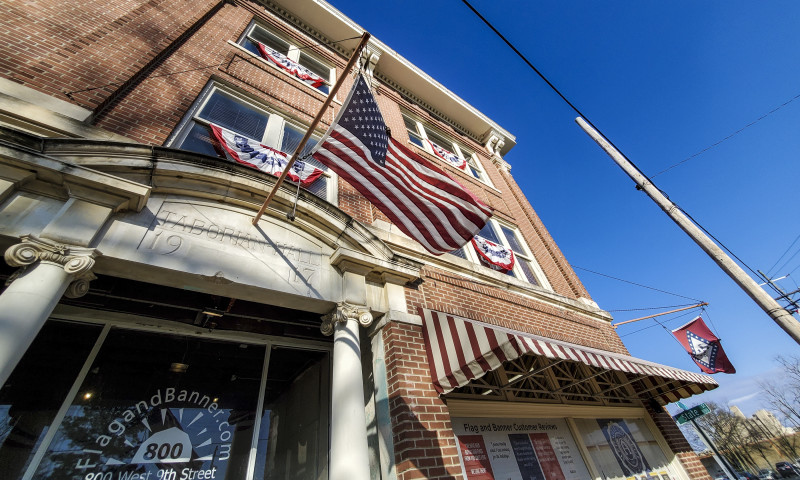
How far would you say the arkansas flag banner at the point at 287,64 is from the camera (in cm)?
816

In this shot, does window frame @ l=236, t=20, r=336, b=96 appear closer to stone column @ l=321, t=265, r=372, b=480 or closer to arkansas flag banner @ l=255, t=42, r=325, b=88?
arkansas flag banner @ l=255, t=42, r=325, b=88

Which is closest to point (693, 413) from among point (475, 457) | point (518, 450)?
point (518, 450)

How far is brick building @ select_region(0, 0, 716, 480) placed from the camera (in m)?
3.22

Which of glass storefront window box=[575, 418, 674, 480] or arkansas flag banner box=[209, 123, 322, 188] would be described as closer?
arkansas flag banner box=[209, 123, 322, 188]

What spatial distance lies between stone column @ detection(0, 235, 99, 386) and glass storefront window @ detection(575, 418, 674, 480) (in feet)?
25.1

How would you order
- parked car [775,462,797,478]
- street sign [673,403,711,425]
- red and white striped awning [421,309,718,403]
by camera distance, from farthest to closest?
1. parked car [775,462,797,478]
2. street sign [673,403,711,425]
3. red and white striped awning [421,309,718,403]

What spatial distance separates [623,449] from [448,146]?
1063 centimetres

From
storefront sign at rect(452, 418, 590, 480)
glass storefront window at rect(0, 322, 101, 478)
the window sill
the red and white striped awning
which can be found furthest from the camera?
the window sill

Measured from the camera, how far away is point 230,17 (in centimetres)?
832

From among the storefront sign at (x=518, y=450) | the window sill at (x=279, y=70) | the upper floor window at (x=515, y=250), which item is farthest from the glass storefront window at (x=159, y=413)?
the window sill at (x=279, y=70)

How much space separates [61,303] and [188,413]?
1.85 metres

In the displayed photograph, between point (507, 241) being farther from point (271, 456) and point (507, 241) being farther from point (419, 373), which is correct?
point (271, 456)

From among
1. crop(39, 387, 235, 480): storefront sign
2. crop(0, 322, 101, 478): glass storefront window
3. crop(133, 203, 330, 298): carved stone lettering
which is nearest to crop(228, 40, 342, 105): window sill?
crop(133, 203, 330, 298): carved stone lettering

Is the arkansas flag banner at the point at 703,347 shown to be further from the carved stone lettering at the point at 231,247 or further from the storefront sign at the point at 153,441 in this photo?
the storefront sign at the point at 153,441
